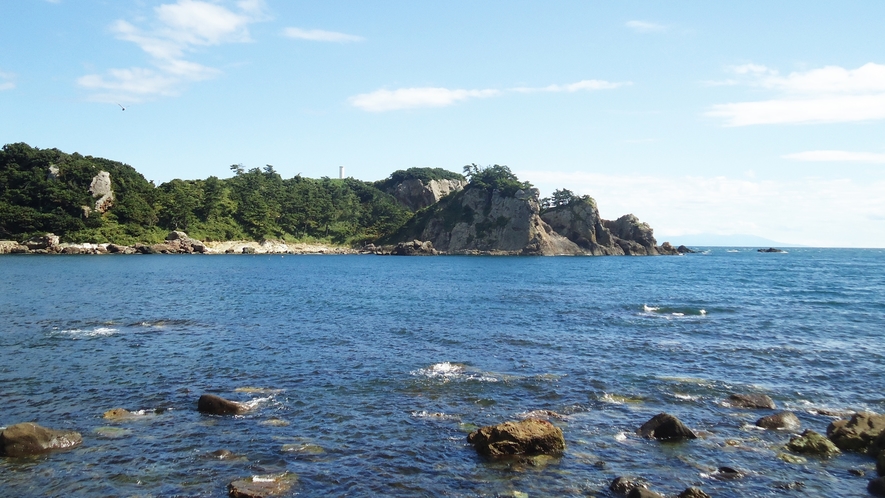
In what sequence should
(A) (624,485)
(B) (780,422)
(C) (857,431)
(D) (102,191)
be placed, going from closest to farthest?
(A) (624,485) < (C) (857,431) < (B) (780,422) < (D) (102,191)

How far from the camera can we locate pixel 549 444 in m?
20.7

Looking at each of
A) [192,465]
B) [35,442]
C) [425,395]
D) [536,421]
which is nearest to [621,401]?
[536,421]

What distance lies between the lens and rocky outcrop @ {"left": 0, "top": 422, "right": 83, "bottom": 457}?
1980cm

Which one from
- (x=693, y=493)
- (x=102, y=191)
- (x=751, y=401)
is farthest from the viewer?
(x=102, y=191)

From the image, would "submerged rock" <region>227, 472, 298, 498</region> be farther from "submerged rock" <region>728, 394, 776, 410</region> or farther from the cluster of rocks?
the cluster of rocks

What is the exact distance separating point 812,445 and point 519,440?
441 inches

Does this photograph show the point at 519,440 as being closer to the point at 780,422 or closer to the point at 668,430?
the point at 668,430

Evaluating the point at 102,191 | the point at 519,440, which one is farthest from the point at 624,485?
the point at 102,191

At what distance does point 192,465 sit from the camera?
754 inches

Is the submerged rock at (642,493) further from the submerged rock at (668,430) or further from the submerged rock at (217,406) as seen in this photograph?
the submerged rock at (217,406)

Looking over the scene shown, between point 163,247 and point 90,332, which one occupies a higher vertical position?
point 163,247

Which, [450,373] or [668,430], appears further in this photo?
[450,373]

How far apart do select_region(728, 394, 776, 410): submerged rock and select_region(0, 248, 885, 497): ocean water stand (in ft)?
1.95

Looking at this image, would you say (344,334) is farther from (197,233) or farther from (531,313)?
(197,233)
